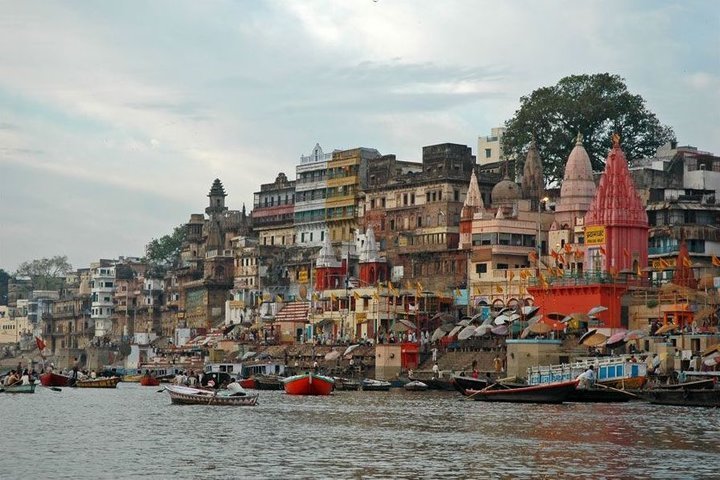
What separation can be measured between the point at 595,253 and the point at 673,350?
12.7 meters

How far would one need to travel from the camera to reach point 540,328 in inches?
3211

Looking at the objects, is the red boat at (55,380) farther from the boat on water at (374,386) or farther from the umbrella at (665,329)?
the umbrella at (665,329)

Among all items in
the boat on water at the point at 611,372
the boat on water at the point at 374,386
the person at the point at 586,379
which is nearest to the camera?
the person at the point at 586,379

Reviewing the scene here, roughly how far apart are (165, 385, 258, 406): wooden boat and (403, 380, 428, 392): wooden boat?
2066 cm

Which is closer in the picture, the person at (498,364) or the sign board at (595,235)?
the person at (498,364)

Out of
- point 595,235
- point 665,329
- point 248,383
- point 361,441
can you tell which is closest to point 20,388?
point 248,383

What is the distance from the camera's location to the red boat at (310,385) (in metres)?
77.4

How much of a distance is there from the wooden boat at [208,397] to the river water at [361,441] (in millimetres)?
403

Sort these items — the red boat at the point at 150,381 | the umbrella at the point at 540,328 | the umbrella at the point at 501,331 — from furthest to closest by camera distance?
the red boat at the point at 150,381
the umbrella at the point at 501,331
the umbrella at the point at 540,328

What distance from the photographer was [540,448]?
1687 inches

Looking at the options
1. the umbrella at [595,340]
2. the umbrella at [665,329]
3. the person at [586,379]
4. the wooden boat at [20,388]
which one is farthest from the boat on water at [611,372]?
the wooden boat at [20,388]

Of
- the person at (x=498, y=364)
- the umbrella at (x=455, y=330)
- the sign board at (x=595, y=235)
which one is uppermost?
the sign board at (x=595, y=235)

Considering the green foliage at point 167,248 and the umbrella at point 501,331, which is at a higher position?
the green foliage at point 167,248

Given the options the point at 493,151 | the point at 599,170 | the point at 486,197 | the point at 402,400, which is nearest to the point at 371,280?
the point at 486,197
